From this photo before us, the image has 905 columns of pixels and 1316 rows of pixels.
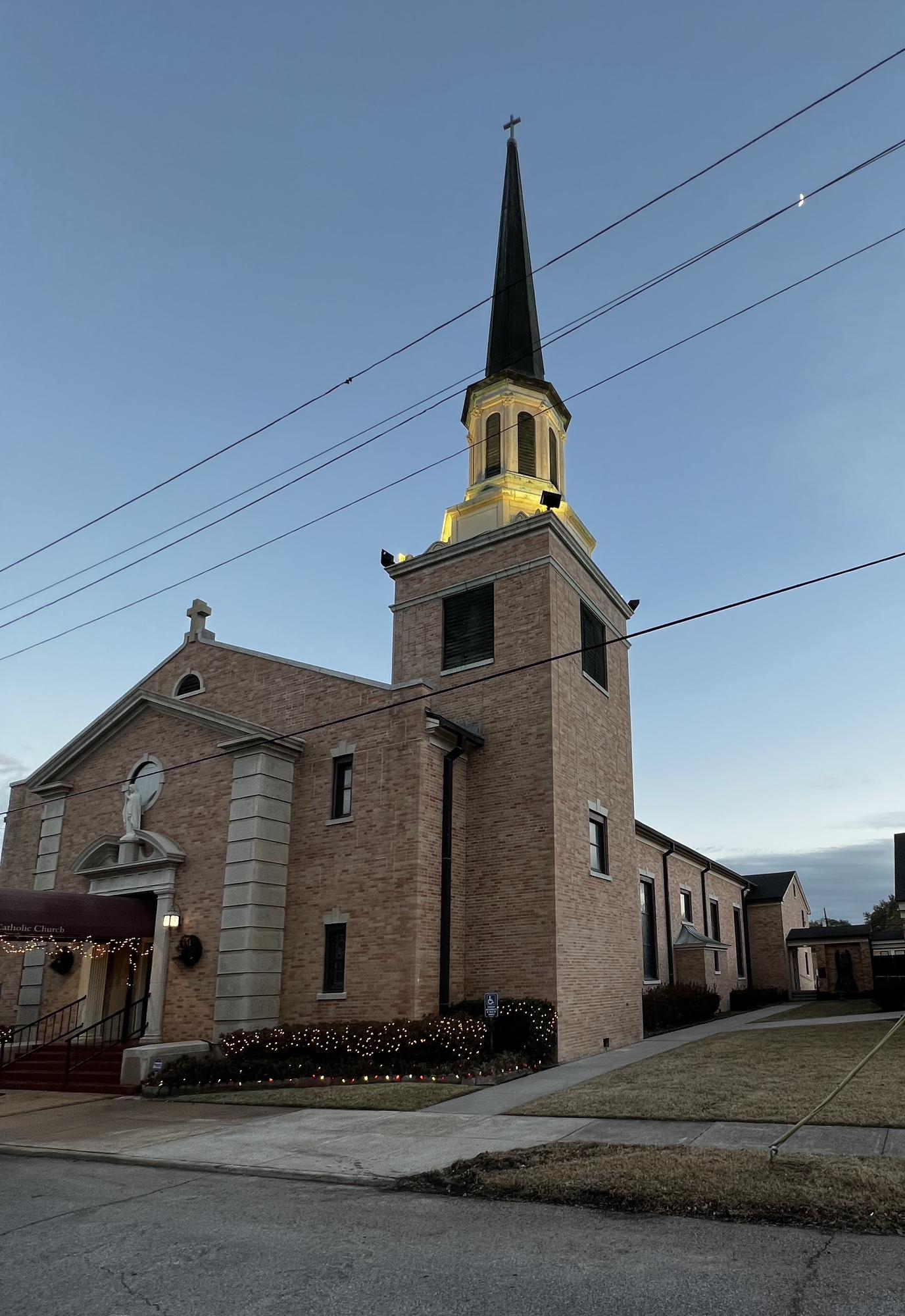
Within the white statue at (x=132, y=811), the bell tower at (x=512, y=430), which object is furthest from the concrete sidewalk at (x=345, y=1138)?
the bell tower at (x=512, y=430)

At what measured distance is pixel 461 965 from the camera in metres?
19.8

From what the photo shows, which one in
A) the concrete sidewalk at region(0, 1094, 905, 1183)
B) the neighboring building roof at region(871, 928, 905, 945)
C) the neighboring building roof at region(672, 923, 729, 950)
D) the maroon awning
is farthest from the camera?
the neighboring building roof at region(871, 928, 905, 945)

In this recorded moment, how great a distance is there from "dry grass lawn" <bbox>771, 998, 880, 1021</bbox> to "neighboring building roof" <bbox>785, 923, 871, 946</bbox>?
4.55 m

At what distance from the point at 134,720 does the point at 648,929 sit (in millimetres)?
17336

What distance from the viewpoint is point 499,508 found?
24.1 m

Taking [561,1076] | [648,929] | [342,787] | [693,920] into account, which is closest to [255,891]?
[342,787]

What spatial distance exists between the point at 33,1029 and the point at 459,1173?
57.1 ft

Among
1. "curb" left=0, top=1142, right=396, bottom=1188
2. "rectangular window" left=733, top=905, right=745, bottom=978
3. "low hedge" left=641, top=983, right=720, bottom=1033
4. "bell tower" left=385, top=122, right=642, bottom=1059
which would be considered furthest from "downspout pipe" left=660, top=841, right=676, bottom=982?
"curb" left=0, top=1142, right=396, bottom=1188

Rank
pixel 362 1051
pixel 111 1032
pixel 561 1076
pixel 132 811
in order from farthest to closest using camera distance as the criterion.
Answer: pixel 132 811 → pixel 111 1032 → pixel 362 1051 → pixel 561 1076

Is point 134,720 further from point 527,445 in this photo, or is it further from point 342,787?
point 527,445

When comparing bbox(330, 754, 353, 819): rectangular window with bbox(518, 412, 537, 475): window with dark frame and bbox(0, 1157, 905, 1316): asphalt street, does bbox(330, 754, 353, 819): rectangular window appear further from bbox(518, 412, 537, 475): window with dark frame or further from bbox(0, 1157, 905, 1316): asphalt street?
bbox(0, 1157, 905, 1316): asphalt street

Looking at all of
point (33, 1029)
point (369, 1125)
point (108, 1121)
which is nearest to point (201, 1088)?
point (108, 1121)

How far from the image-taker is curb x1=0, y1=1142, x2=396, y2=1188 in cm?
916

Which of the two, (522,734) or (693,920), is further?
(693,920)
